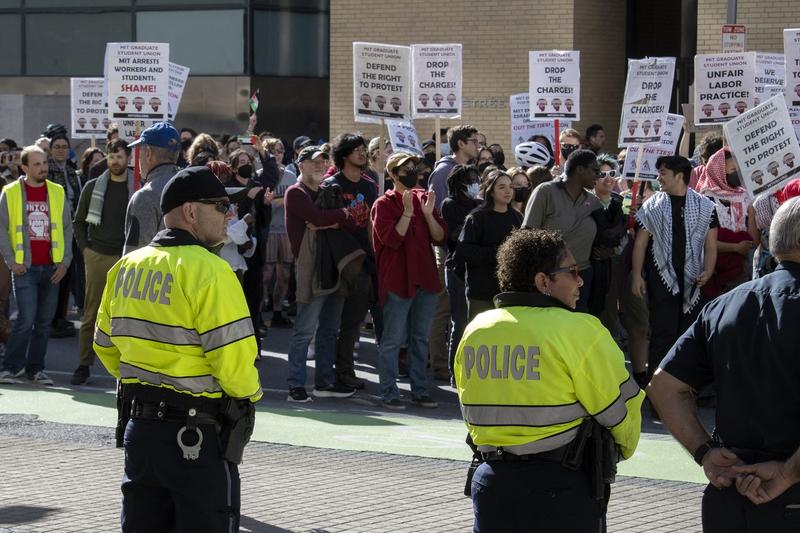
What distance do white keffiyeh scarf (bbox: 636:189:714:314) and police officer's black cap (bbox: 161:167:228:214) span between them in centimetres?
591

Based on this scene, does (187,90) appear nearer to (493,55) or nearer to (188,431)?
(493,55)

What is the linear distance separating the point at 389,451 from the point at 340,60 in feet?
53.9

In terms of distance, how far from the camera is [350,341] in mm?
11422

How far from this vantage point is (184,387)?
16.6 feet

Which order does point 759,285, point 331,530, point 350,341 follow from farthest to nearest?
point 350,341
point 331,530
point 759,285

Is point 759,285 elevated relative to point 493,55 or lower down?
lower down

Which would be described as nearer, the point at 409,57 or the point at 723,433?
the point at 723,433

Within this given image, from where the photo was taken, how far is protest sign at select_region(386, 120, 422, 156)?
14.7 metres

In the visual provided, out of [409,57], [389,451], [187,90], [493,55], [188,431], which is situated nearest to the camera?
[188,431]

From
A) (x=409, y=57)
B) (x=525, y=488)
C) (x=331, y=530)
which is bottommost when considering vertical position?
(x=331, y=530)

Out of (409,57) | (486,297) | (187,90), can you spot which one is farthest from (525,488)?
(187,90)

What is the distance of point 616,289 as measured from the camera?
481 inches

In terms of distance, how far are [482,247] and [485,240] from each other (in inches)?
2.6

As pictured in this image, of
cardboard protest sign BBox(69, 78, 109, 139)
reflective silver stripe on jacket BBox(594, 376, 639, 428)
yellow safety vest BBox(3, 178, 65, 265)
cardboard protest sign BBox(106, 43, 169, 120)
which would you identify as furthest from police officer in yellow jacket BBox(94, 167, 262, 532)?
cardboard protest sign BBox(69, 78, 109, 139)
